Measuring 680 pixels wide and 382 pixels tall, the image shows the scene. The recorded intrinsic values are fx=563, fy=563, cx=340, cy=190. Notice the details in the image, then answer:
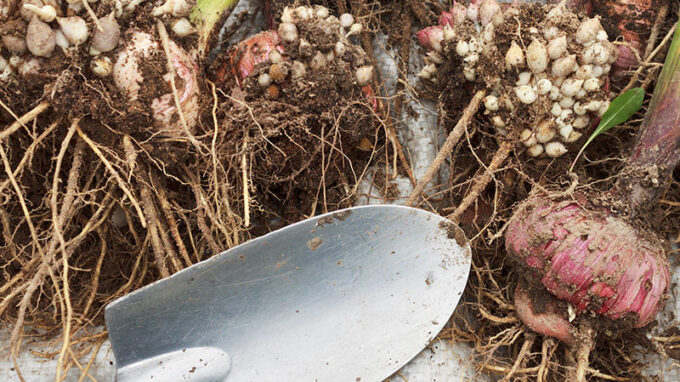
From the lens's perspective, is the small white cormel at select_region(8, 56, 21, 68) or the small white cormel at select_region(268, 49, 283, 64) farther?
the small white cormel at select_region(268, 49, 283, 64)

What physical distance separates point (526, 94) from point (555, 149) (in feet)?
0.37

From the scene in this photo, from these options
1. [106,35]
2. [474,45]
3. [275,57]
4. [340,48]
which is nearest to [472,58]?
[474,45]

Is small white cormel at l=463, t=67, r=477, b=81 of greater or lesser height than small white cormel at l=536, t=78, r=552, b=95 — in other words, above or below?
above

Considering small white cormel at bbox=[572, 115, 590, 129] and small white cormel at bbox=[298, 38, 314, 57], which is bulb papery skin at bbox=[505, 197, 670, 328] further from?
small white cormel at bbox=[298, 38, 314, 57]

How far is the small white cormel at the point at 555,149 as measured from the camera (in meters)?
0.97

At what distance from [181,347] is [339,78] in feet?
1.73

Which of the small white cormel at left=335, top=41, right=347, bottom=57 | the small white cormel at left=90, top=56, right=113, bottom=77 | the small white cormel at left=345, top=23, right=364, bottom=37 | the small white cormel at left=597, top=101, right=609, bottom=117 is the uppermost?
the small white cormel at left=90, top=56, right=113, bottom=77

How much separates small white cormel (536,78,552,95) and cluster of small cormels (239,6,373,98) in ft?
0.93

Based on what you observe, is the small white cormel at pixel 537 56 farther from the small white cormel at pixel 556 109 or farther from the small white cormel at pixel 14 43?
the small white cormel at pixel 14 43

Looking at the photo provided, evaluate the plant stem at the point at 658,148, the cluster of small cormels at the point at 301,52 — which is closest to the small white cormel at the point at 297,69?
the cluster of small cormels at the point at 301,52

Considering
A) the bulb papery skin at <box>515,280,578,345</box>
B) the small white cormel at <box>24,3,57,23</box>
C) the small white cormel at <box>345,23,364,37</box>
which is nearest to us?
the small white cormel at <box>24,3,57,23</box>

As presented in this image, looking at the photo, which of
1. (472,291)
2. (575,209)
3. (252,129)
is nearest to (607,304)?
(575,209)

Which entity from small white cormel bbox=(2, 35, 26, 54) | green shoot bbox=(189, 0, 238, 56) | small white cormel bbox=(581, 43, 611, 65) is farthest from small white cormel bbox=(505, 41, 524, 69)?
small white cormel bbox=(2, 35, 26, 54)

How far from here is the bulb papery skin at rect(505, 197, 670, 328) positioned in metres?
0.87
